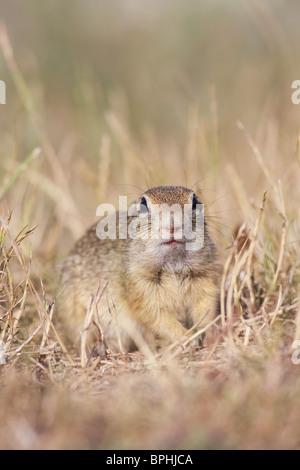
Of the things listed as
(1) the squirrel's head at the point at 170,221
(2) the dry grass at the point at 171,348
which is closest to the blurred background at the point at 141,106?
(2) the dry grass at the point at 171,348

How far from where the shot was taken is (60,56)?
46.1ft

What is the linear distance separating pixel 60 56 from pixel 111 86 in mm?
2114

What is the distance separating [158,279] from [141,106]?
8.63m

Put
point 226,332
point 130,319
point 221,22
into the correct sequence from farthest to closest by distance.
Answer: point 221,22
point 130,319
point 226,332

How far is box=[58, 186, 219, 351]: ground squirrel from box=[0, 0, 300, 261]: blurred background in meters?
0.55

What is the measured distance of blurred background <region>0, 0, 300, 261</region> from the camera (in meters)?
5.38

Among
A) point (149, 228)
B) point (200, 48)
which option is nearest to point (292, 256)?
point (149, 228)

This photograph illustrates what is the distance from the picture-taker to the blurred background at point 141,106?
17.6 ft

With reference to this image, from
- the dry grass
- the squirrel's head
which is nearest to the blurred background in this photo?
the dry grass

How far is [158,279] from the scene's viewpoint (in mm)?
3787

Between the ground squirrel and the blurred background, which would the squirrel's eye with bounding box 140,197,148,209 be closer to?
the ground squirrel

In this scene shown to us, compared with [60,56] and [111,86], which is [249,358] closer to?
[111,86]

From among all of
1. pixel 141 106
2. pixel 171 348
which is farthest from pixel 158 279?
pixel 141 106

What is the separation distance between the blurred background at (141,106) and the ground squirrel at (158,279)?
21.7 inches
